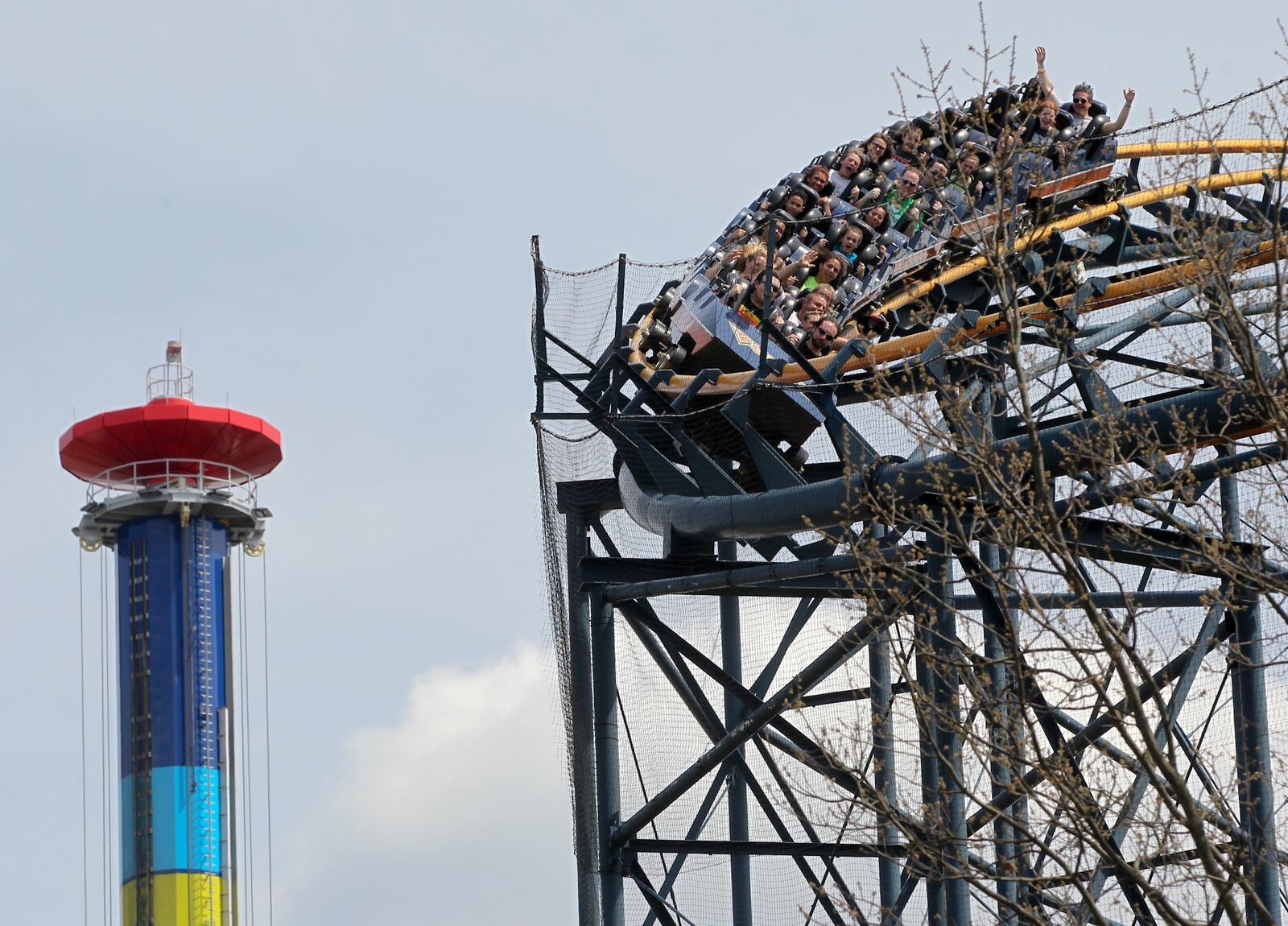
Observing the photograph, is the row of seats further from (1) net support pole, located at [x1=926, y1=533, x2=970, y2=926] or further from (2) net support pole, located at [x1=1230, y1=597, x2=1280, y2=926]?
(2) net support pole, located at [x1=1230, y1=597, x2=1280, y2=926]

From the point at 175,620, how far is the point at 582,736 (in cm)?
4249

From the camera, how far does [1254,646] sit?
51.2ft

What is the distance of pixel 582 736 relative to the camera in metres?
17.7

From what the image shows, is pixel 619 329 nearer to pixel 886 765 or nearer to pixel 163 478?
pixel 886 765

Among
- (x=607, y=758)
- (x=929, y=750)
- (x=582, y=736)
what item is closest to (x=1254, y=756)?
(x=929, y=750)

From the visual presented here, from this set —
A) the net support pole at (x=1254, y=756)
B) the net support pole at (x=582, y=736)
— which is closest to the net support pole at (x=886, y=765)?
the net support pole at (x=582, y=736)

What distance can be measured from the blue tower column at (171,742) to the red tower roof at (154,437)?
10.7 ft

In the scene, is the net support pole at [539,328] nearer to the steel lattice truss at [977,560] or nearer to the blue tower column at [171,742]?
the steel lattice truss at [977,560]

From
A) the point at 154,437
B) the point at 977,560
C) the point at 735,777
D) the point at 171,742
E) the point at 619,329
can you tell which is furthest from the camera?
the point at 154,437

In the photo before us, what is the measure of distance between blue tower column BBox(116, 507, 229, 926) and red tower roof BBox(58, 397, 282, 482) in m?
3.26

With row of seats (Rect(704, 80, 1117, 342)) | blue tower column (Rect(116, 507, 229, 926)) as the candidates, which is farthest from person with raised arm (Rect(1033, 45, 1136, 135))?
blue tower column (Rect(116, 507, 229, 926))

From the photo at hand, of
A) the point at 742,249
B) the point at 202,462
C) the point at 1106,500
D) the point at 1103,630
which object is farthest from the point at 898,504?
the point at 202,462

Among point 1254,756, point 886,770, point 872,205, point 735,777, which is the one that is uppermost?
point 872,205

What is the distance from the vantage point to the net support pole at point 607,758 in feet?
56.5
